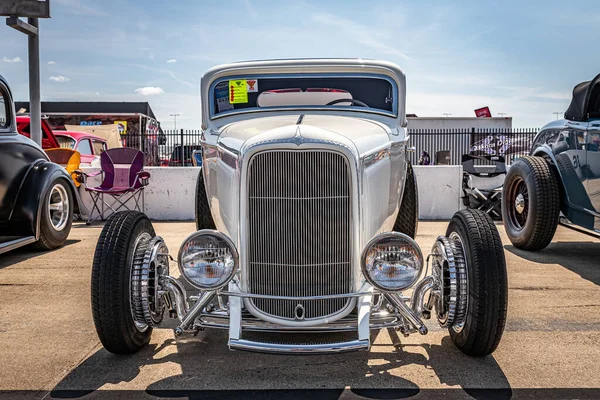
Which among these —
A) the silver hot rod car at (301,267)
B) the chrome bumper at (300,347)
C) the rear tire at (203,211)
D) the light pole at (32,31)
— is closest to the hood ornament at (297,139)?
the silver hot rod car at (301,267)

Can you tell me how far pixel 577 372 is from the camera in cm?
294

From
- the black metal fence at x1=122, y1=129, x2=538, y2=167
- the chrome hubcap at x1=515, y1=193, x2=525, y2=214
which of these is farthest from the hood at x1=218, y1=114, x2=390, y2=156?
the black metal fence at x1=122, y1=129, x2=538, y2=167

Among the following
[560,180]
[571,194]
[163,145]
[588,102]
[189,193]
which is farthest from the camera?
[163,145]

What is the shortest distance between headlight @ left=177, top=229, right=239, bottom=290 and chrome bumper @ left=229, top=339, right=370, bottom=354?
35cm

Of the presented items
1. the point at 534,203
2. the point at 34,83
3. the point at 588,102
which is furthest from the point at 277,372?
the point at 34,83

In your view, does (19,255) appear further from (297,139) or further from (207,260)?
(297,139)

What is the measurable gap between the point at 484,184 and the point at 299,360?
303 inches

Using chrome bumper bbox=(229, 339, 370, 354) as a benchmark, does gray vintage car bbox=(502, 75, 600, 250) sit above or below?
above

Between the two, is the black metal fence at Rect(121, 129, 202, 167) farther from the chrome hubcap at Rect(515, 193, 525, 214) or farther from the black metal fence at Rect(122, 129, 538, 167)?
the chrome hubcap at Rect(515, 193, 525, 214)

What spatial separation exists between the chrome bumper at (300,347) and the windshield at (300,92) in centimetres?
216

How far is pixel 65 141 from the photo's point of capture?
38.3 ft

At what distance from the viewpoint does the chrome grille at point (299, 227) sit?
2955mm

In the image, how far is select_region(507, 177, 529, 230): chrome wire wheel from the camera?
6496mm

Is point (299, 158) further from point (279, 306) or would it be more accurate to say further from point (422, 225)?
point (422, 225)
